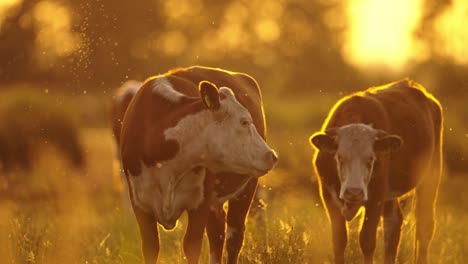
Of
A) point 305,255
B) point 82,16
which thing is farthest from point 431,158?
point 82,16

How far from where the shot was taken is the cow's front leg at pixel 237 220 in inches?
327

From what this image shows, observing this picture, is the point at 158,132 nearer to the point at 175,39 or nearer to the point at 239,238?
the point at 239,238

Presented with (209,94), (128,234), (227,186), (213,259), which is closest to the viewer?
(209,94)

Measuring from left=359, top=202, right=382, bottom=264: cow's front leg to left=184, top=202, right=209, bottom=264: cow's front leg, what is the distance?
1.59 m

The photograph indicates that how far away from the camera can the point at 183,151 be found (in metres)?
7.04

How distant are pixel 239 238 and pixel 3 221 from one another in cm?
187

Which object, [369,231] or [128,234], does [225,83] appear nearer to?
[369,231]

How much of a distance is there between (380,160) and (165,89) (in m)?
1.99

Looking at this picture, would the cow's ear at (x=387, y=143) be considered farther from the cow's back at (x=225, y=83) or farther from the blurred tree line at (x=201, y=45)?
the blurred tree line at (x=201, y=45)

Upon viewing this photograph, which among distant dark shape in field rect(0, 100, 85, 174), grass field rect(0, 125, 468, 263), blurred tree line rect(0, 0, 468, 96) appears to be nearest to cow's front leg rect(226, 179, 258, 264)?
grass field rect(0, 125, 468, 263)

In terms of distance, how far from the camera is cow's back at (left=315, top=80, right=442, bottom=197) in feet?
28.2

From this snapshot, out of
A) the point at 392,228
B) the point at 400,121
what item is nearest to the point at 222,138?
the point at 400,121

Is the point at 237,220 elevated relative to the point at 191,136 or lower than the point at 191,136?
lower

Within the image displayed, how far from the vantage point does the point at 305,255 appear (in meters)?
8.27
